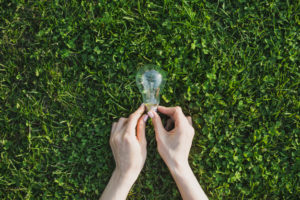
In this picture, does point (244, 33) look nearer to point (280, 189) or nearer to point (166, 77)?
point (166, 77)

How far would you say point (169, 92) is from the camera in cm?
359

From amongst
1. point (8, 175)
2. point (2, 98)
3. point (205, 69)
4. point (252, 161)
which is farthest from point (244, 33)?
point (8, 175)

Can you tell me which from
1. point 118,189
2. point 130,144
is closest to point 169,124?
point 130,144

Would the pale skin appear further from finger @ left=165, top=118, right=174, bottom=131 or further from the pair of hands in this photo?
finger @ left=165, top=118, right=174, bottom=131

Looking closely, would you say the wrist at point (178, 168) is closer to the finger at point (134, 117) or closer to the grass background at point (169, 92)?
the grass background at point (169, 92)

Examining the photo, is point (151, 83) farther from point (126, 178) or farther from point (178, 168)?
point (126, 178)

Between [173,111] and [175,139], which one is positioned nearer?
[175,139]

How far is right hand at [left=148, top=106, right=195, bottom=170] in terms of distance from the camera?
323 centimetres

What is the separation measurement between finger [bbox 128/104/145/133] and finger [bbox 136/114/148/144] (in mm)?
66

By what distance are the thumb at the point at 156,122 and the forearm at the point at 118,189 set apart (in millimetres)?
675

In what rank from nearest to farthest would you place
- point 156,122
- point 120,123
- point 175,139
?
1. point 175,139
2. point 156,122
3. point 120,123

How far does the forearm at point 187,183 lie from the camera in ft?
10.5

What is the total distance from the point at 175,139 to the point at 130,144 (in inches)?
20.0

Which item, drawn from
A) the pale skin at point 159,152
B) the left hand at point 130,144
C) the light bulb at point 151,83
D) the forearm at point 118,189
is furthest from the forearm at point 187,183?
the light bulb at point 151,83
